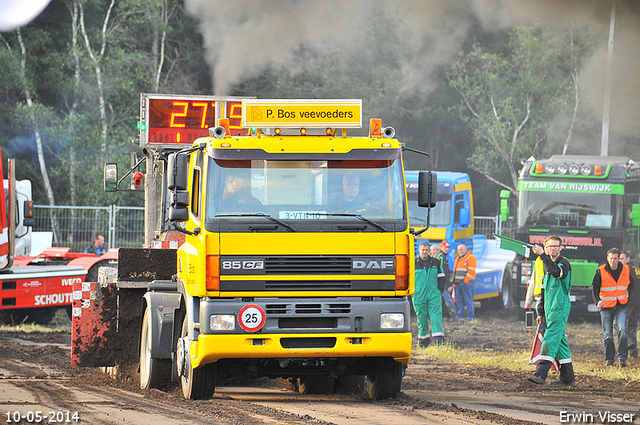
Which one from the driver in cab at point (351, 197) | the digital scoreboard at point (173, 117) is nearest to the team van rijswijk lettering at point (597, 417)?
the driver in cab at point (351, 197)

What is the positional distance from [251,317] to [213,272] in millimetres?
510

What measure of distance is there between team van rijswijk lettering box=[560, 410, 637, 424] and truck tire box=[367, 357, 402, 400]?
5.06 feet

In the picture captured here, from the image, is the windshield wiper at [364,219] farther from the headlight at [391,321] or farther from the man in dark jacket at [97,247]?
the man in dark jacket at [97,247]

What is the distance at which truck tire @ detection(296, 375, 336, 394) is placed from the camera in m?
9.57

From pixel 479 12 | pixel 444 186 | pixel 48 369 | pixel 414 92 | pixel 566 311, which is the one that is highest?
pixel 479 12

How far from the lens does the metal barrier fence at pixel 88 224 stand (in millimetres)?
24094

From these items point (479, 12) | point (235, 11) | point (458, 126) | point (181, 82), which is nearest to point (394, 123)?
point (458, 126)

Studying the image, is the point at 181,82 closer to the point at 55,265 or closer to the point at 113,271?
the point at 55,265

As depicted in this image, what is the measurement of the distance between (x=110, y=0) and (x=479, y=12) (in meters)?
→ 13.6

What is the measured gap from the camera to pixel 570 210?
19828 mm

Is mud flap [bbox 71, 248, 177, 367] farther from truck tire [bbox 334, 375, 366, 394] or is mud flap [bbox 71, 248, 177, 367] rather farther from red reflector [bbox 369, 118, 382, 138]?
red reflector [bbox 369, 118, 382, 138]

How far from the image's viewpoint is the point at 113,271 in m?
10.4

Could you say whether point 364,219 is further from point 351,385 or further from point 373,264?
point 351,385

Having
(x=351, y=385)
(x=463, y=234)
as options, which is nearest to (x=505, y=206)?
(x=463, y=234)
